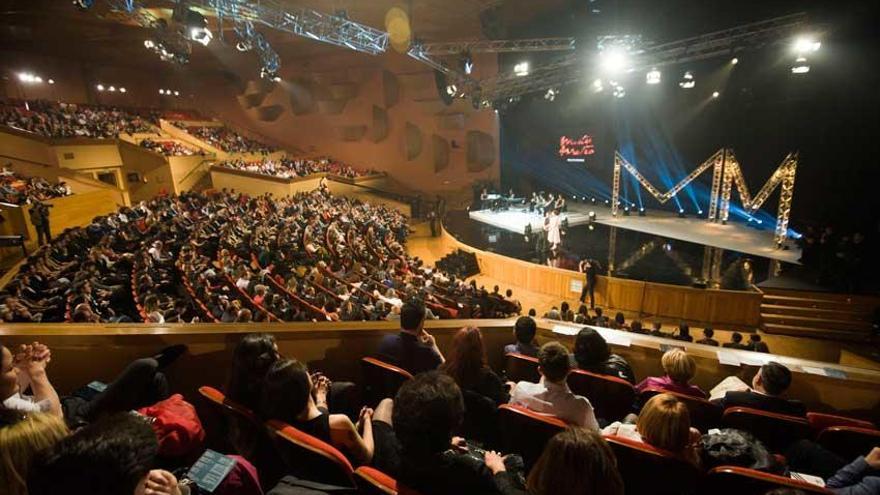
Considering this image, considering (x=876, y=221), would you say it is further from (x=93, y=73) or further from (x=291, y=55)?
(x=93, y=73)

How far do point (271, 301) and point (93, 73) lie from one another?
85.7 ft

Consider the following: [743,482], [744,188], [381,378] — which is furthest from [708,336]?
[744,188]

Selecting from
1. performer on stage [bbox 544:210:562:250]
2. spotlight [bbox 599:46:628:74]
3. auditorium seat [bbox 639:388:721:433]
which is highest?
spotlight [bbox 599:46:628:74]

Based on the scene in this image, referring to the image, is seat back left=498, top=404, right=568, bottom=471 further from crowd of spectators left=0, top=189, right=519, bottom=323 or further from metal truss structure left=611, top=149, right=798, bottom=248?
metal truss structure left=611, top=149, right=798, bottom=248

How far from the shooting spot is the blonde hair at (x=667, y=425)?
167cm

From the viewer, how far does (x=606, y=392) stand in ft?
8.00

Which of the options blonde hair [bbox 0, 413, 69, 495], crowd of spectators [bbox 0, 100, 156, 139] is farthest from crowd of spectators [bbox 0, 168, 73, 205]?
blonde hair [bbox 0, 413, 69, 495]

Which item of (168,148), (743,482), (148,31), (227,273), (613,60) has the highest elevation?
(148,31)

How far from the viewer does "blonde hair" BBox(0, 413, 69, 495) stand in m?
1.12

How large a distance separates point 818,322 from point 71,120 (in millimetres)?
25292

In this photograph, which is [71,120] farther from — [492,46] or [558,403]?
[558,403]

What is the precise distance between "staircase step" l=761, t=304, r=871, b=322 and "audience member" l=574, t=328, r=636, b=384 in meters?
7.55

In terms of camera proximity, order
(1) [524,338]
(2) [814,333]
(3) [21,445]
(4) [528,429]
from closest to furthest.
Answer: (3) [21,445] → (4) [528,429] → (1) [524,338] → (2) [814,333]

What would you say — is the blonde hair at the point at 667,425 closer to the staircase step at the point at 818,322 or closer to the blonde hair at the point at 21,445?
the blonde hair at the point at 21,445
